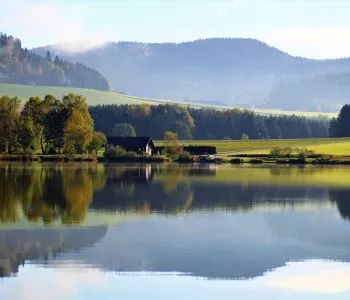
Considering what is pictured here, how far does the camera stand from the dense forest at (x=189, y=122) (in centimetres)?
15250

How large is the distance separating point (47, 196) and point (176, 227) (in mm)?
12563

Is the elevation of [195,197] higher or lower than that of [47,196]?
lower

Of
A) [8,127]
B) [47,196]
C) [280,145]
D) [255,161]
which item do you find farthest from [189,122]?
[47,196]

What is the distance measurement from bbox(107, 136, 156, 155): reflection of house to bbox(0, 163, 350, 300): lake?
6434 cm

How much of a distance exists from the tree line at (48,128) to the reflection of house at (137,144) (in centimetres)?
1065

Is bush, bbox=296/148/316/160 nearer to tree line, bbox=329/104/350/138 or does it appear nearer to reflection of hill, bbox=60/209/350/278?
tree line, bbox=329/104/350/138

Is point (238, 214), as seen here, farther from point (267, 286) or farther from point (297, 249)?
point (267, 286)

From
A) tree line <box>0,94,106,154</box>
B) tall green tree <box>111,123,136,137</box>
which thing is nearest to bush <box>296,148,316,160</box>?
tree line <box>0,94,106,154</box>

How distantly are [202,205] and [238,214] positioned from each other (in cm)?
365

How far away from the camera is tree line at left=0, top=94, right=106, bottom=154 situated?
91062mm

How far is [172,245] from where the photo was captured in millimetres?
23906

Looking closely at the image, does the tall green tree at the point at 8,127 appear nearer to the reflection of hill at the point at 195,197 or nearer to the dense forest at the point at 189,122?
the reflection of hill at the point at 195,197

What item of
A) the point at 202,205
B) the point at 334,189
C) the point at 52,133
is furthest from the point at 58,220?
the point at 52,133

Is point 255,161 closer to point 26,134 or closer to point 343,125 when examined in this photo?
point 26,134
